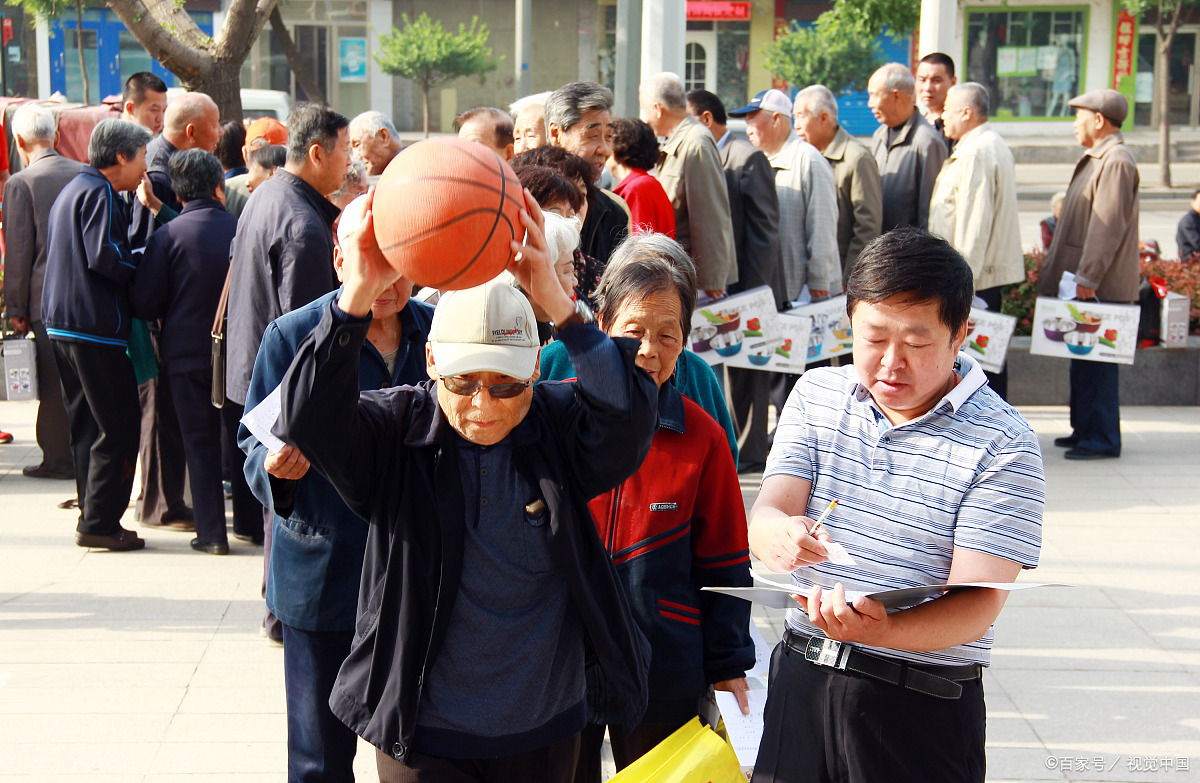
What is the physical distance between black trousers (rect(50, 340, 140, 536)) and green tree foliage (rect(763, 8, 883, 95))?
83.4 ft

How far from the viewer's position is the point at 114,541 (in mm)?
A: 6348

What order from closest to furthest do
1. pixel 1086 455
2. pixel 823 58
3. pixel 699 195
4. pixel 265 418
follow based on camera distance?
1. pixel 265 418
2. pixel 699 195
3. pixel 1086 455
4. pixel 823 58

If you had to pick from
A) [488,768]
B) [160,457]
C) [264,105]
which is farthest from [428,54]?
[488,768]

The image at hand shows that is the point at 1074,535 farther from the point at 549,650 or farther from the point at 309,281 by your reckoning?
the point at 549,650

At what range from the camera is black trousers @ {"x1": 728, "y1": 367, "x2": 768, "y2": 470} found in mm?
7848

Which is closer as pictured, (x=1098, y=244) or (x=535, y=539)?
(x=535, y=539)

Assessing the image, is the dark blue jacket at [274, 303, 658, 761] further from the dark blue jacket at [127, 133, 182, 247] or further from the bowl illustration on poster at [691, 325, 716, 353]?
the bowl illustration on poster at [691, 325, 716, 353]

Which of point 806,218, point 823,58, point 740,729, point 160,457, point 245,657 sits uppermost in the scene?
point 823,58

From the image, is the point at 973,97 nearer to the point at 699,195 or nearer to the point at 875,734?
the point at 699,195

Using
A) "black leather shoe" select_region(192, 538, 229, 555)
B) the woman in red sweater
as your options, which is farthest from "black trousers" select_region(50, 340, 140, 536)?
the woman in red sweater

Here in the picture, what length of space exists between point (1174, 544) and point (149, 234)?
230 inches

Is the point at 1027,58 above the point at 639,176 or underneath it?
above

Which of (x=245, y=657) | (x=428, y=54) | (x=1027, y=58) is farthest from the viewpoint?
(x=1027, y=58)

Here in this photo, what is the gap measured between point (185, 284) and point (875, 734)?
470 cm
